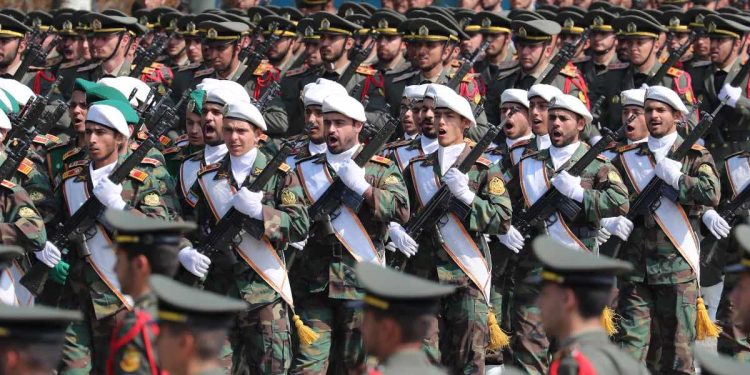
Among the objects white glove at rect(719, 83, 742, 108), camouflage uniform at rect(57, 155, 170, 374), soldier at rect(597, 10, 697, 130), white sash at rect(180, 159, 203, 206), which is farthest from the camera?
soldier at rect(597, 10, 697, 130)

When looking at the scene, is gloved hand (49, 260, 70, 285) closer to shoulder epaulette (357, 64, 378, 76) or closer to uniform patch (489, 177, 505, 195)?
uniform patch (489, 177, 505, 195)

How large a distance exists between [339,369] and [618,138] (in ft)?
9.70

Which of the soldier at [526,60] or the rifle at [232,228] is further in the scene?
the soldier at [526,60]

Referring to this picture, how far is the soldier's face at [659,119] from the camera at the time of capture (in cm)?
1371

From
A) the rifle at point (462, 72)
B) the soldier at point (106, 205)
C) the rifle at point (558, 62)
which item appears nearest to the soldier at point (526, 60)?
A: the rifle at point (558, 62)

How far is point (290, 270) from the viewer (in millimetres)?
12945

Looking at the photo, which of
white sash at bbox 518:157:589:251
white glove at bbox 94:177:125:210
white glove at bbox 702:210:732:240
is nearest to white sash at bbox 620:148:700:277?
white glove at bbox 702:210:732:240

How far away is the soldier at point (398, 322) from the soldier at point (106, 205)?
472 cm

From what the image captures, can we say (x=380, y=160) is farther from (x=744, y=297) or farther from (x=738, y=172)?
(x=744, y=297)

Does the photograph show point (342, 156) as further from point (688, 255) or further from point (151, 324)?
point (151, 324)

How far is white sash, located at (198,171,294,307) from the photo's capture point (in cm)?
1235

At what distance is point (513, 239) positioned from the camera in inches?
528

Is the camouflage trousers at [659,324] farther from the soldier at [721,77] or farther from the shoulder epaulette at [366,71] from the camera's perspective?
the shoulder epaulette at [366,71]

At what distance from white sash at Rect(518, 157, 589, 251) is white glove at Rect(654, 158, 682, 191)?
74 cm
